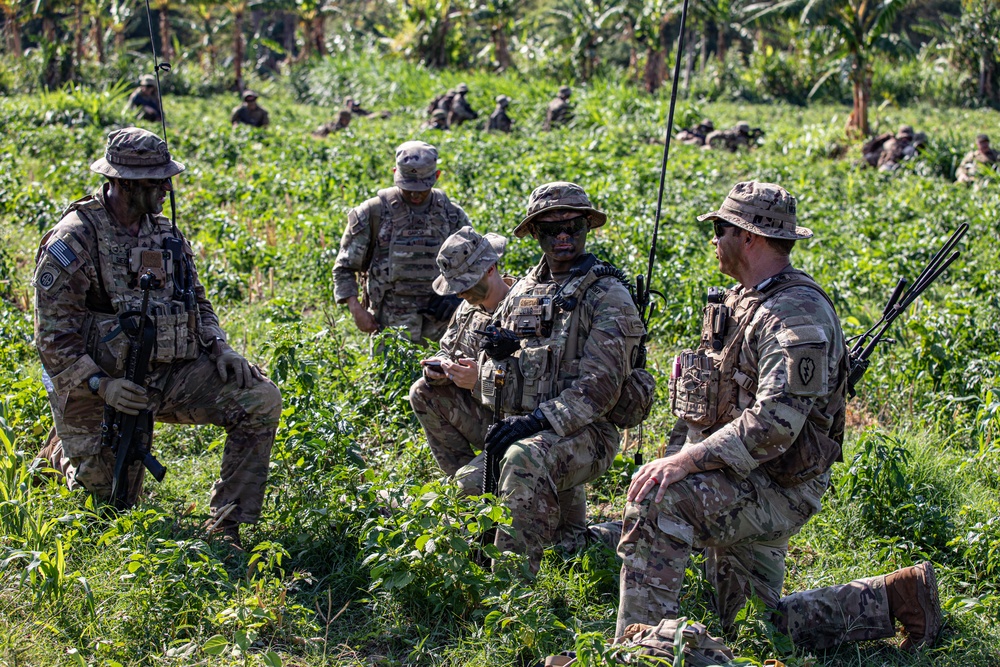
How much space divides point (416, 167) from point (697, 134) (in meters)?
15.3

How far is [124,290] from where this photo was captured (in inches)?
197

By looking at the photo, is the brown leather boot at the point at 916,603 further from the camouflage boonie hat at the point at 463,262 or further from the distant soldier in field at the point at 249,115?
the distant soldier in field at the point at 249,115

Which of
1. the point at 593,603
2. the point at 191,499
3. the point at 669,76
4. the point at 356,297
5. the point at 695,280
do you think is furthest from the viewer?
the point at 669,76

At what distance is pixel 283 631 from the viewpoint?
418 cm

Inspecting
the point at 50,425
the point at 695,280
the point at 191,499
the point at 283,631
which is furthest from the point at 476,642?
the point at 695,280

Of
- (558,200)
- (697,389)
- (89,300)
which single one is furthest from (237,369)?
(697,389)

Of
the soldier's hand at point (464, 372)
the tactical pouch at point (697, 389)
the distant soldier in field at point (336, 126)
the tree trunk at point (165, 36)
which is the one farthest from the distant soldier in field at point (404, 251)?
the tree trunk at point (165, 36)

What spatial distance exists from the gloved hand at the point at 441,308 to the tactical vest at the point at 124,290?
2.04 metres

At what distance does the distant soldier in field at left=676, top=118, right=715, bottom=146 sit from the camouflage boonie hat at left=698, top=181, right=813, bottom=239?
16.6m

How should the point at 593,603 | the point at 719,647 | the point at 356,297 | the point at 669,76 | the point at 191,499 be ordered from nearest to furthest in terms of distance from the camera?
the point at 719,647 → the point at 593,603 → the point at 191,499 → the point at 356,297 → the point at 669,76

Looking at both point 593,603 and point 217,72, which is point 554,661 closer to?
point 593,603

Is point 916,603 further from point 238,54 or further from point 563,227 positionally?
point 238,54

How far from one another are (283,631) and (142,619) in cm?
56

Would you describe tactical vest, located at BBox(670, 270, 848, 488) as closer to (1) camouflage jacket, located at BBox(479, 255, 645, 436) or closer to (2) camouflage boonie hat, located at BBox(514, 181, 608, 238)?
(1) camouflage jacket, located at BBox(479, 255, 645, 436)
